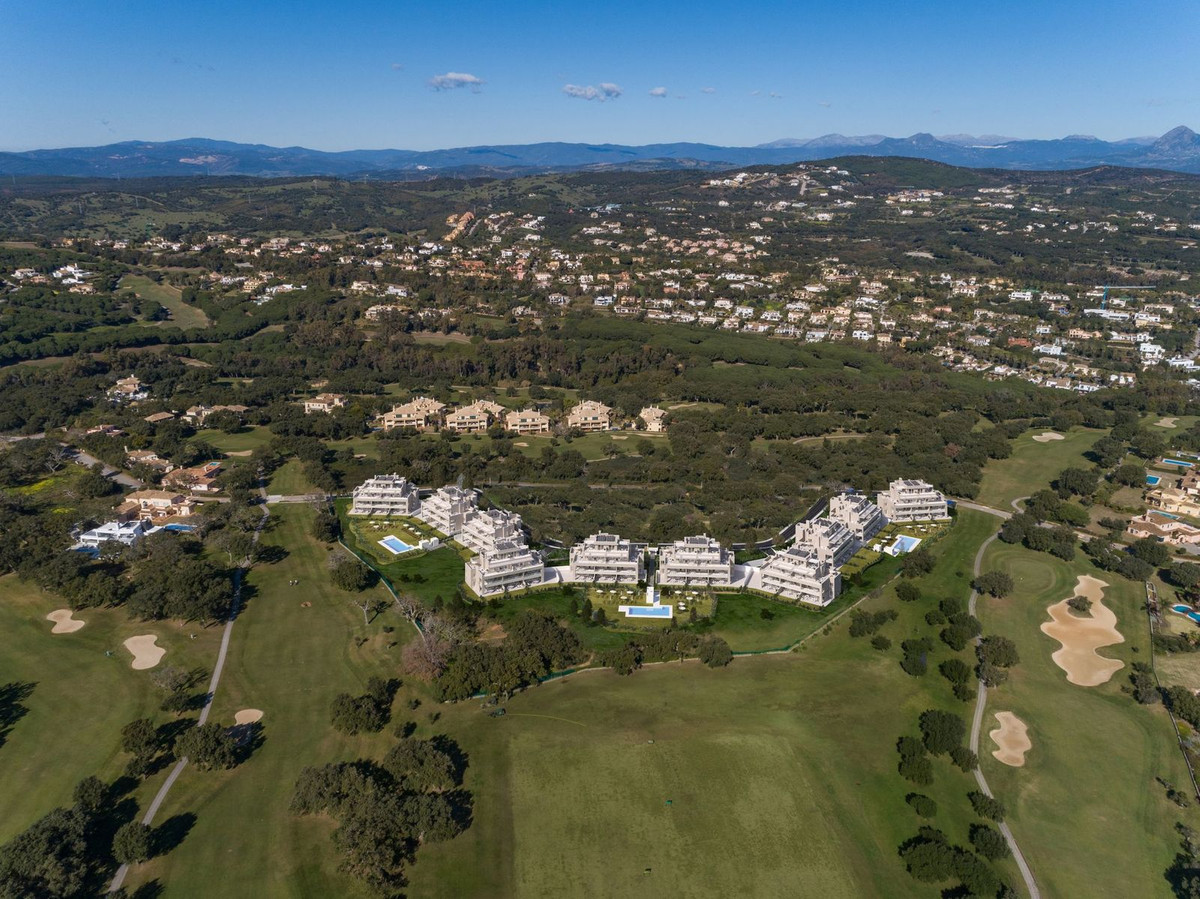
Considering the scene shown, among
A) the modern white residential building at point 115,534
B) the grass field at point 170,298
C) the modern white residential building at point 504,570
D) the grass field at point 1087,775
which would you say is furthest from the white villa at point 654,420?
the grass field at point 170,298

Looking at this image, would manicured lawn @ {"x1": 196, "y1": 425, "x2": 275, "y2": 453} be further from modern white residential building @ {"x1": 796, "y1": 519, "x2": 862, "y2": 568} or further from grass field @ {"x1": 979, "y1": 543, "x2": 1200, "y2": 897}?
grass field @ {"x1": 979, "y1": 543, "x2": 1200, "y2": 897}

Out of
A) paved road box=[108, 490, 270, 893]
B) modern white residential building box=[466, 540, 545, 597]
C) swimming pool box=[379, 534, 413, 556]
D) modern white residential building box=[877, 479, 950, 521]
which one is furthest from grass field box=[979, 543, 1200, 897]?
swimming pool box=[379, 534, 413, 556]

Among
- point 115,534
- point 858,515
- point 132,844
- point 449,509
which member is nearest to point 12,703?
point 132,844

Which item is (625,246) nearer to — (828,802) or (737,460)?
(737,460)

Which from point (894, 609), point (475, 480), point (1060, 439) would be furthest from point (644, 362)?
point (894, 609)

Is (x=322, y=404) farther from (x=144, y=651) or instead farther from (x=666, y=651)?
(x=666, y=651)

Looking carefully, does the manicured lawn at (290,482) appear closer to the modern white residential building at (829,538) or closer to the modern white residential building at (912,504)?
the modern white residential building at (829,538)
